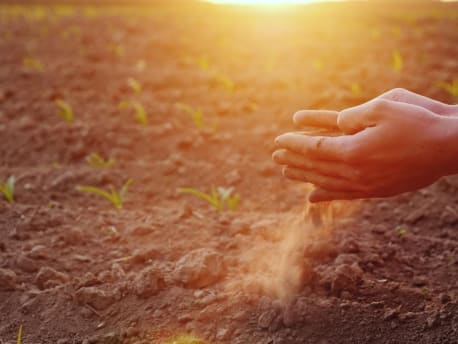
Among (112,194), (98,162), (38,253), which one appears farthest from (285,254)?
(98,162)

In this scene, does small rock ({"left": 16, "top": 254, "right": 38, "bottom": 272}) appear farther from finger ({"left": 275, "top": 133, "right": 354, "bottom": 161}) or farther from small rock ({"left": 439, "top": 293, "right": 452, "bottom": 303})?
small rock ({"left": 439, "top": 293, "right": 452, "bottom": 303})

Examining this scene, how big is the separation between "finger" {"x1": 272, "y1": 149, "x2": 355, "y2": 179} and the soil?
0.39 m

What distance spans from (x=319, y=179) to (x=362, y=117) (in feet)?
0.87

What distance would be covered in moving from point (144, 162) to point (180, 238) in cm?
127

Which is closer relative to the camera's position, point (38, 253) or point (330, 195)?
point (330, 195)

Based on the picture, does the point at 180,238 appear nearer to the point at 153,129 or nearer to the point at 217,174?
the point at 217,174

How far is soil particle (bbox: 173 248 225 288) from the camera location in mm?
2285

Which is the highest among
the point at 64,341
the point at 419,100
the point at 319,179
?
the point at 419,100

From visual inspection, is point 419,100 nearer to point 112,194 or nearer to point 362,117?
point 362,117

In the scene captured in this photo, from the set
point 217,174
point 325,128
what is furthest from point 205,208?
point 325,128

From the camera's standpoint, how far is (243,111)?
191 inches

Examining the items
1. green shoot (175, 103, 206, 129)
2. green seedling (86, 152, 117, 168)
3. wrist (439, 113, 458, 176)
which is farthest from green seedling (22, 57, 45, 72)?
wrist (439, 113, 458, 176)

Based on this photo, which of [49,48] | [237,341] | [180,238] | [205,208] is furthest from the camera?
[49,48]

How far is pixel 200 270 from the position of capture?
2.29m
